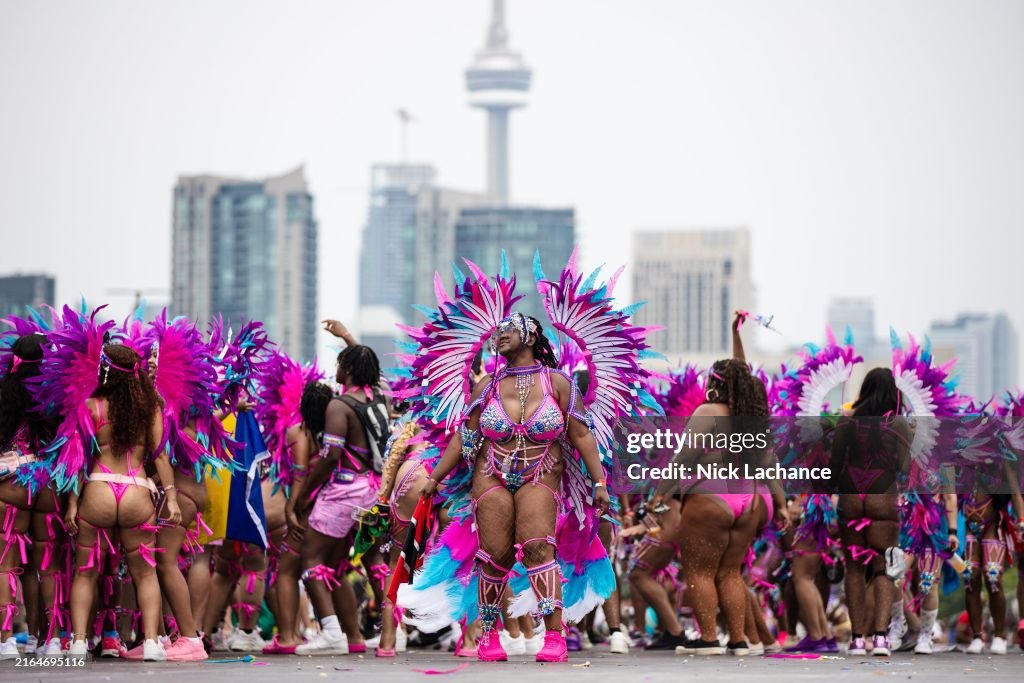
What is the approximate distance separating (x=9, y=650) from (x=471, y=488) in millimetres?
3049

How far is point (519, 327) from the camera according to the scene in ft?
37.2

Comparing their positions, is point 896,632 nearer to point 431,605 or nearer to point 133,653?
point 431,605

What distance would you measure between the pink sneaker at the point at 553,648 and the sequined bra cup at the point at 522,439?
0.87 metres

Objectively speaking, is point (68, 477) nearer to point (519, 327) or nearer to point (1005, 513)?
point (519, 327)

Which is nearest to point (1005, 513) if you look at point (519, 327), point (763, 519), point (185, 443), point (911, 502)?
point (911, 502)

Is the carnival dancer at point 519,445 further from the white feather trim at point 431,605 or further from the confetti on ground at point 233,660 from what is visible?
the confetti on ground at point 233,660

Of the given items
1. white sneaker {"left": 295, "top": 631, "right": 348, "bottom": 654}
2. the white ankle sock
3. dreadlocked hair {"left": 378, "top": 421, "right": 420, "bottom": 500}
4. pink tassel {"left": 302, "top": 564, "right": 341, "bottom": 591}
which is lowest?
white sneaker {"left": 295, "top": 631, "right": 348, "bottom": 654}

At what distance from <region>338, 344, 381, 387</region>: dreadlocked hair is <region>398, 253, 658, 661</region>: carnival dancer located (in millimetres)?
1073

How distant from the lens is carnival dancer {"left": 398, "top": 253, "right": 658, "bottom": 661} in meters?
11.2

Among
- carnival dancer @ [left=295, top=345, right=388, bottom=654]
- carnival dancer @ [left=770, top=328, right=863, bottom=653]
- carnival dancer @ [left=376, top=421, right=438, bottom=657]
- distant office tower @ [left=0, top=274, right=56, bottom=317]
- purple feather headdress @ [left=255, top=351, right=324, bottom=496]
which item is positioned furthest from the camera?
distant office tower @ [left=0, top=274, right=56, bottom=317]

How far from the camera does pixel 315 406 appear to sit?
13.6 m

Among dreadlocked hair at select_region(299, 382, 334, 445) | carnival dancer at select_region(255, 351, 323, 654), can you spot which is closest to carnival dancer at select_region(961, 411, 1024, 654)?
dreadlocked hair at select_region(299, 382, 334, 445)

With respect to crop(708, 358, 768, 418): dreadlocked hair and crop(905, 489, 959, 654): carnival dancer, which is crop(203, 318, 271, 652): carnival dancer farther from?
crop(905, 489, 959, 654): carnival dancer

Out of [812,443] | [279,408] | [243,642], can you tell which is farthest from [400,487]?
[812,443]
